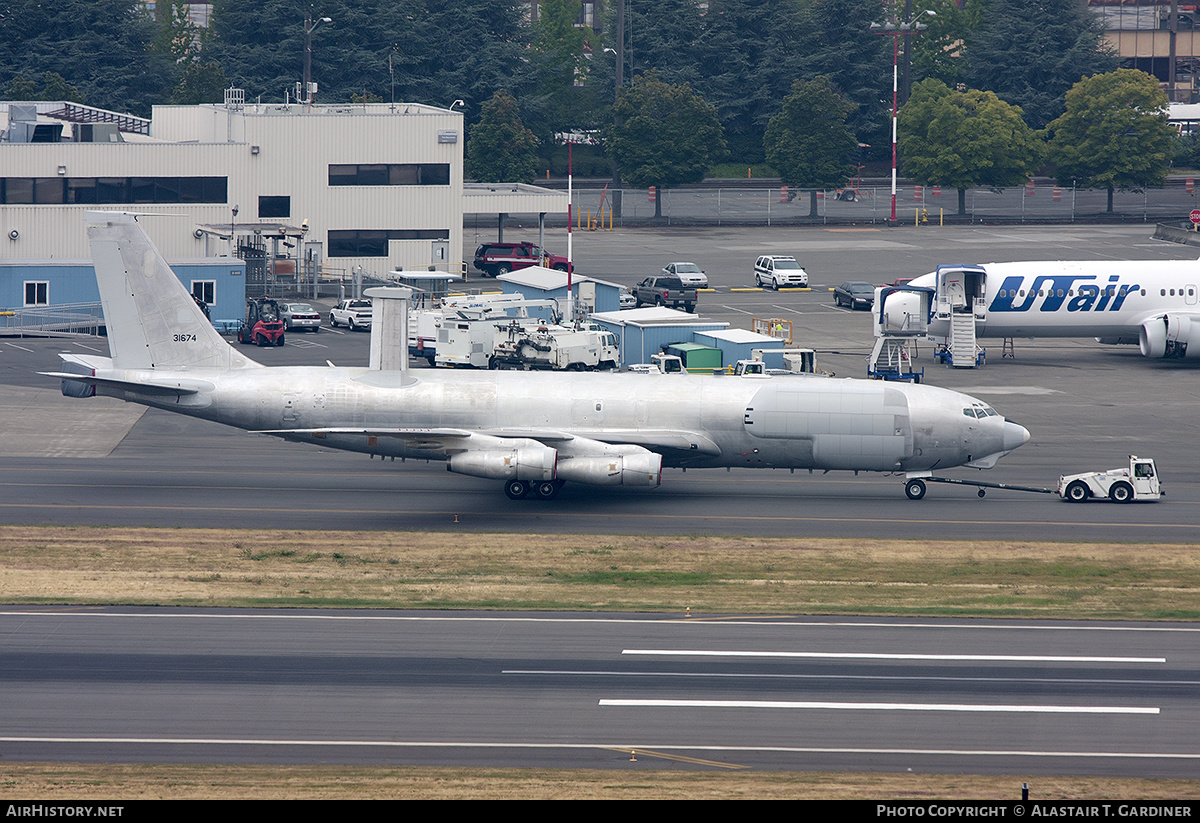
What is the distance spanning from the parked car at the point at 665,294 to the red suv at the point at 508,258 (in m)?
12.7

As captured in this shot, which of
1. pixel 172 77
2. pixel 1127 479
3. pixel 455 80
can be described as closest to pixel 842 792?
pixel 1127 479

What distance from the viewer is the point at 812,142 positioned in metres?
132

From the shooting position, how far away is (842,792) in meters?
22.4

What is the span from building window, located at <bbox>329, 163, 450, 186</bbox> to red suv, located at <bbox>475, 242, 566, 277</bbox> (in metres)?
7.62

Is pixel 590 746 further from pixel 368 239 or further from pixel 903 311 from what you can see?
pixel 368 239

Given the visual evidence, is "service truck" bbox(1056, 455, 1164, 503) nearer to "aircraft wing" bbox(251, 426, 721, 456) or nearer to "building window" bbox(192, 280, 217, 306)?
"aircraft wing" bbox(251, 426, 721, 456)

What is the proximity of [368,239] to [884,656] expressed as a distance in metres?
71.9

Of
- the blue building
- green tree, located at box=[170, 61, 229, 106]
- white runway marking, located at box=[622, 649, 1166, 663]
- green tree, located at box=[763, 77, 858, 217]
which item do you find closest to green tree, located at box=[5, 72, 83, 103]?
green tree, located at box=[170, 61, 229, 106]

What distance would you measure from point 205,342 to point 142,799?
25745 mm

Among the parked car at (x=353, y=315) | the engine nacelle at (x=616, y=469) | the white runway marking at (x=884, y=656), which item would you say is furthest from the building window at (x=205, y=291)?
the white runway marking at (x=884, y=656)

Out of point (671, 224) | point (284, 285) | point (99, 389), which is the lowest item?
point (99, 389)

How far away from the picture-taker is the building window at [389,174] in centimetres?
9425
